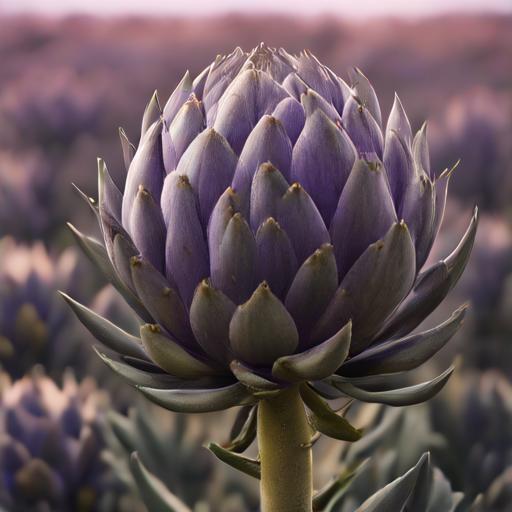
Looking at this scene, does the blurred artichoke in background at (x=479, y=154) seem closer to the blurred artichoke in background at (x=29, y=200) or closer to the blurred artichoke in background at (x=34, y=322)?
the blurred artichoke in background at (x=29, y=200)

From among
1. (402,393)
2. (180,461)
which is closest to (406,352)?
(402,393)

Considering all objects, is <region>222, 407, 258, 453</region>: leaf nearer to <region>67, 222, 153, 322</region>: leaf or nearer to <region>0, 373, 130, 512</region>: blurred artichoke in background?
<region>67, 222, 153, 322</region>: leaf

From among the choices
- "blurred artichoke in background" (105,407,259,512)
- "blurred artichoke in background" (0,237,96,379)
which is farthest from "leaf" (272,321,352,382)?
"blurred artichoke in background" (0,237,96,379)

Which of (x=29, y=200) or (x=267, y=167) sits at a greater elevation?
(x=29, y=200)

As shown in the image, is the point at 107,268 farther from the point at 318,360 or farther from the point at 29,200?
the point at 29,200

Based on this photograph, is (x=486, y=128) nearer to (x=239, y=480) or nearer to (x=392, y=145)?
(x=239, y=480)

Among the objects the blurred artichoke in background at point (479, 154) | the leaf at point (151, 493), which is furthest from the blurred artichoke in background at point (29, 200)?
the leaf at point (151, 493)
